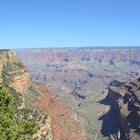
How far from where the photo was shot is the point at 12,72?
111688 millimetres

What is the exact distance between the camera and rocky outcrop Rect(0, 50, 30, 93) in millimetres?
108494

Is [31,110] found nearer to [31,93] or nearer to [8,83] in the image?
[8,83]

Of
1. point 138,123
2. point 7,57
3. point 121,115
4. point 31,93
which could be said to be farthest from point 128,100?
point 7,57

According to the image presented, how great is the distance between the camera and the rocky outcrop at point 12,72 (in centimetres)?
10849

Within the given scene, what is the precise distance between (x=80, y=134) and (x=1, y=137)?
103m

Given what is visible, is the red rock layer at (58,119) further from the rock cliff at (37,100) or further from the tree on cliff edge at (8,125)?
the tree on cliff edge at (8,125)

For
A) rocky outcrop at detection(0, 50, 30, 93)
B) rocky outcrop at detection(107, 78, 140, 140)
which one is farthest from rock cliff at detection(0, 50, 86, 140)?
rocky outcrop at detection(107, 78, 140, 140)

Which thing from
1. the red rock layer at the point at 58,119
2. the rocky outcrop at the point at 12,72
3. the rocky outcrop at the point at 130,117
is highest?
the rocky outcrop at the point at 12,72

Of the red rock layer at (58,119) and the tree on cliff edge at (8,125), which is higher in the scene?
the tree on cliff edge at (8,125)

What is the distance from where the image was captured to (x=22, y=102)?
103 metres

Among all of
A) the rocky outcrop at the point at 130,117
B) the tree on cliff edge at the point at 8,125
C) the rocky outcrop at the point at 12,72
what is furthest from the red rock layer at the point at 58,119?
the tree on cliff edge at the point at 8,125

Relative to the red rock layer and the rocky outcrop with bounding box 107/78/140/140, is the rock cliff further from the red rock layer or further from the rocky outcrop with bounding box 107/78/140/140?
the rocky outcrop with bounding box 107/78/140/140

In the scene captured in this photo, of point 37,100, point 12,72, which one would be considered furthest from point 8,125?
point 37,100

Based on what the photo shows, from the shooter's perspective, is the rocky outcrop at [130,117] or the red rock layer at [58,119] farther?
the rocky outcrop at [130,117]
